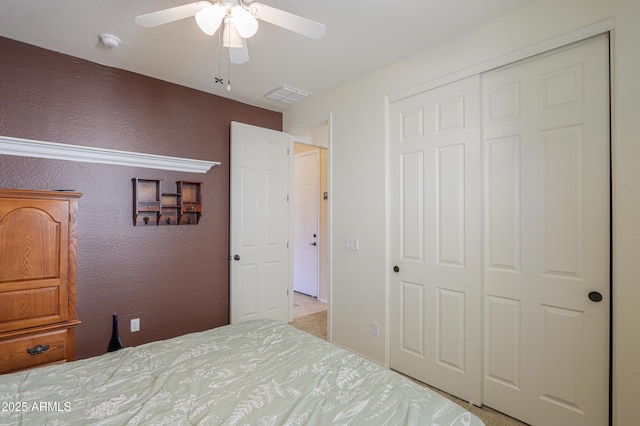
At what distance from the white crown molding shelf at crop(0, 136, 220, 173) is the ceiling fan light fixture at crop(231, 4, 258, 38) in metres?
1.72

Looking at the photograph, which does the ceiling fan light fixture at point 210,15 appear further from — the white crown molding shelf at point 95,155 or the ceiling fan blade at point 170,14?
the white crown molding shelf at point 95,155

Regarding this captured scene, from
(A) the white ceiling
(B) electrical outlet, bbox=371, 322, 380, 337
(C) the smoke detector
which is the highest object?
(A) the white ceiling

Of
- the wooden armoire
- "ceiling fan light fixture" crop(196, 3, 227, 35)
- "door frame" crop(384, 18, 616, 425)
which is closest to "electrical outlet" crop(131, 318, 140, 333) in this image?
the wooden armoire

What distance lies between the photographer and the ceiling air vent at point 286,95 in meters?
3.29

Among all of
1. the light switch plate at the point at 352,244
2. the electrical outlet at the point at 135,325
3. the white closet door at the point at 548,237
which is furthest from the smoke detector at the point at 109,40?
the white closet door at the point at 548,237

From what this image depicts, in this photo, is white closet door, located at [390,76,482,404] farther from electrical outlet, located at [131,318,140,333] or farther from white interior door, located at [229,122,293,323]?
electrical outlet, located at [131,318,140,333]

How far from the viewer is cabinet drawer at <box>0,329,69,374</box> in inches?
74.9

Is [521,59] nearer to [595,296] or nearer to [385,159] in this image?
[385,159]

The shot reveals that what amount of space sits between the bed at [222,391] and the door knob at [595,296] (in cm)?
122

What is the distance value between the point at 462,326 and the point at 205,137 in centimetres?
294

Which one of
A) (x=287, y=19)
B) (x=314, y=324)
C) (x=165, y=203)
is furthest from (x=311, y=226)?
(x=287, y=19)

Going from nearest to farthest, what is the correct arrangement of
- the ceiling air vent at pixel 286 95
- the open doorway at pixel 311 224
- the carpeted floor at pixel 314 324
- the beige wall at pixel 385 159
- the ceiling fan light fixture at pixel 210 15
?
the ceiling fan light fixture at pixel 210 15 < the beige wall at pixel 385 159 < the ceiling air vent at pixel 286 95 < the carpeted floor at pixel 314 324 < the open doorway at pixel 311 224

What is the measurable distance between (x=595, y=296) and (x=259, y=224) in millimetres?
2878

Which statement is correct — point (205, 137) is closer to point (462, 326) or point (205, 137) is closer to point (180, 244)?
Answer: point (180, 244)
